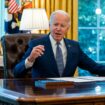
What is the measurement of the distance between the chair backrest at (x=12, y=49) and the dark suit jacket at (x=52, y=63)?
7.5 inches

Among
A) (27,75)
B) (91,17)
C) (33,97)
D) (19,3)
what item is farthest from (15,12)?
(33,97)

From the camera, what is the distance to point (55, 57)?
3119mm

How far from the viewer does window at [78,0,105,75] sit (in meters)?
6.21

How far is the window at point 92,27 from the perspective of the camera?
6211mm

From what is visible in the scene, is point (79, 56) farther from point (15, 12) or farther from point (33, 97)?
point (15, 12)

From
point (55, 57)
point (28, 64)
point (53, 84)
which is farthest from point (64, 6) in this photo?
point (53, 84)

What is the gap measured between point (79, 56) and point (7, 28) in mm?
2102

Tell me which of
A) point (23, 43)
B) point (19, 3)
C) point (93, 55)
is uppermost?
point (19, 3)

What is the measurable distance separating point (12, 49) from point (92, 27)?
10.4ft

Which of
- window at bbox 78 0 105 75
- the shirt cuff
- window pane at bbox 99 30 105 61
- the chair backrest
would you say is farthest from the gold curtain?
the shirt cuff

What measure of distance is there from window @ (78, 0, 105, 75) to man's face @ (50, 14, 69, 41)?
294 cm

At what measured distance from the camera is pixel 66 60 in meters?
3.16

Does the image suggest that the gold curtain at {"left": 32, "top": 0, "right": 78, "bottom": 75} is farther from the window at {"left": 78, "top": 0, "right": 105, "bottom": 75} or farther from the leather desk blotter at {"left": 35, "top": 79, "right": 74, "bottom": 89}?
the leather desk blotter at {"left": 35, "top": 79, "right": 74, "bottom": 89}

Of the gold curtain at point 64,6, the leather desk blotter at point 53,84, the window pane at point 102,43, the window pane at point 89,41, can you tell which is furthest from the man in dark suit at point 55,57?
the window pane at point 102,43
